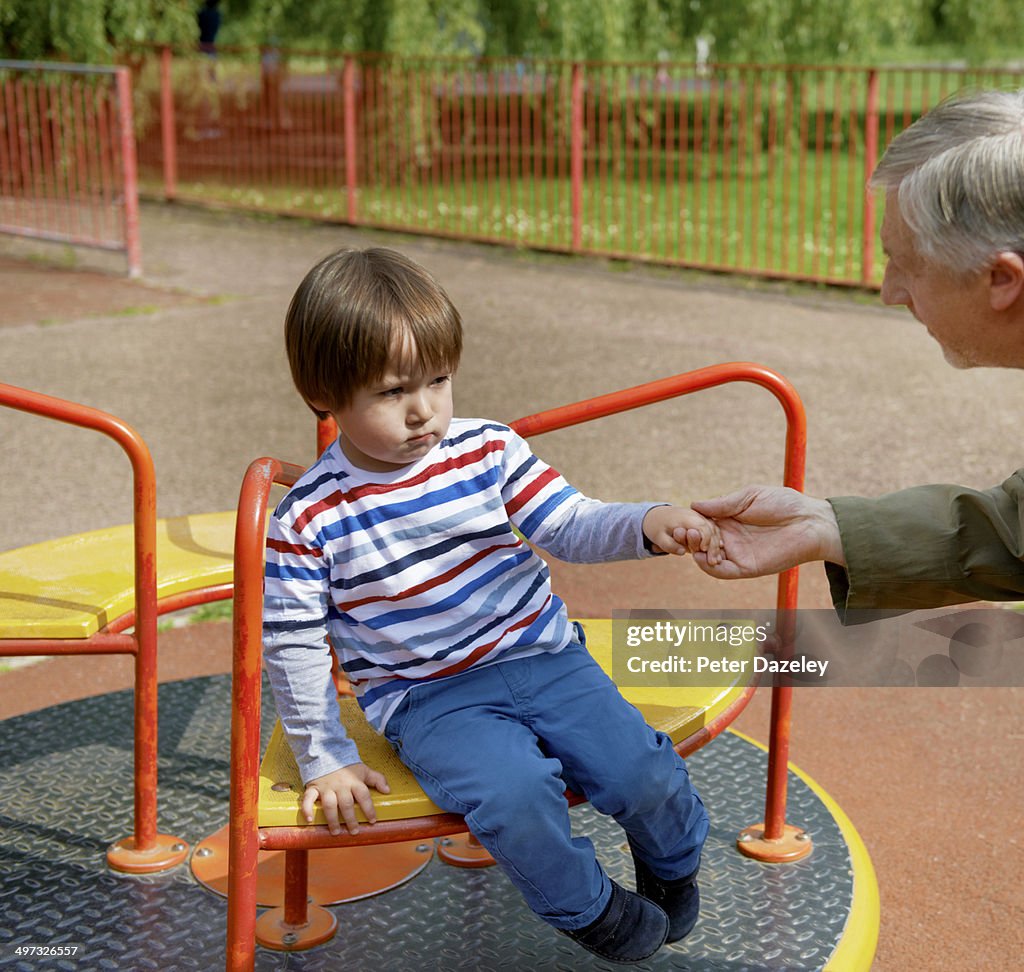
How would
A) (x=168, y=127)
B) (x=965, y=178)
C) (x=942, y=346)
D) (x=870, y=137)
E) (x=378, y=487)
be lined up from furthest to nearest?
(x=168, y=127) < (x=870, y=137) < (x=378, y=487) < (x=942, y=346) < (x=965, y=178)

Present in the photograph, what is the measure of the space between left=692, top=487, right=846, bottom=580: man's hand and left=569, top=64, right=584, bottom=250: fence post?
790 cm

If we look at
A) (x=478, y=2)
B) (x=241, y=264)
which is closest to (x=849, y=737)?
(x=241, y=264)

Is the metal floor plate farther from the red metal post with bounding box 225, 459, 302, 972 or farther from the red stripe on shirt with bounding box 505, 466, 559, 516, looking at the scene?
the red stripe on shirt with bounding box 505, 466, 559, 516

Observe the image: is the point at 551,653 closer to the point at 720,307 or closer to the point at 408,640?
the point at 408,640

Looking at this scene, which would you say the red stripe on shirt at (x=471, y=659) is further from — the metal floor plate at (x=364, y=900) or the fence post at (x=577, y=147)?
the fence post at (x=577, y=147)

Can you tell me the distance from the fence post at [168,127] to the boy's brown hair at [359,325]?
11238 millimetres

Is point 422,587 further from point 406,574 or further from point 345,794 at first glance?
point 345,794

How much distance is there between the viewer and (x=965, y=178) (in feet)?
5.69

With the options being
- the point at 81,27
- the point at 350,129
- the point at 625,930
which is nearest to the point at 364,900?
the point at 625,930

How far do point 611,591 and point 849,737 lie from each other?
96cm

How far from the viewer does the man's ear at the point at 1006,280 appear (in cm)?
173

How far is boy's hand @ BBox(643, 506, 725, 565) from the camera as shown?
84.0 inches

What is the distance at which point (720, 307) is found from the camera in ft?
27.9

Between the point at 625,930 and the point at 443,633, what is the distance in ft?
1.59
